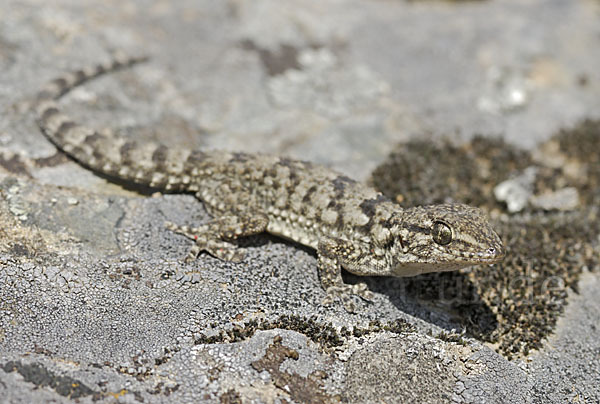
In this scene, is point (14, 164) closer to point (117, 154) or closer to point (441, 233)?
point (117, 154)

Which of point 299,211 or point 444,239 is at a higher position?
point 444,239

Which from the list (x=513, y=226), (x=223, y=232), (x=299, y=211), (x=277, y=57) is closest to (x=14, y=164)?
(x=223, y=232)

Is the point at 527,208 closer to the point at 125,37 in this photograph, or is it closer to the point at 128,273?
the point at 128,273

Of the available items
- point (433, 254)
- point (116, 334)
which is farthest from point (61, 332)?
point (433, 254)

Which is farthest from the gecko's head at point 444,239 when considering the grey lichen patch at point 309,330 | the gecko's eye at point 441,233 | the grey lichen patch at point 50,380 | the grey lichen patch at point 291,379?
the grey lichen patch at point 50,380

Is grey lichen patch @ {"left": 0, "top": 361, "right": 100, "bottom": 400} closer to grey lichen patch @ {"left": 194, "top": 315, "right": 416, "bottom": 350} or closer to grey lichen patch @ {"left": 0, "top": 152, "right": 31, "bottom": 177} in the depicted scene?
grey lichen patch @ {"left": 194, "top": 315, "right": 416, "bottom": 350}

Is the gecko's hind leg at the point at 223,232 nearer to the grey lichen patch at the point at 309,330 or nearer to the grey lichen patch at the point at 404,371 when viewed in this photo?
the grey lichen patch at the point at 309,330

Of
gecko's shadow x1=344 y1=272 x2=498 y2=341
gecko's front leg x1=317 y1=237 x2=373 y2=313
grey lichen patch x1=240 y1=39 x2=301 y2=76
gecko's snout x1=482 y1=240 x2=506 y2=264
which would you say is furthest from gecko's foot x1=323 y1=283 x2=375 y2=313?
grey lichen patch x1=240 y1=39 x2=301 y2=76
